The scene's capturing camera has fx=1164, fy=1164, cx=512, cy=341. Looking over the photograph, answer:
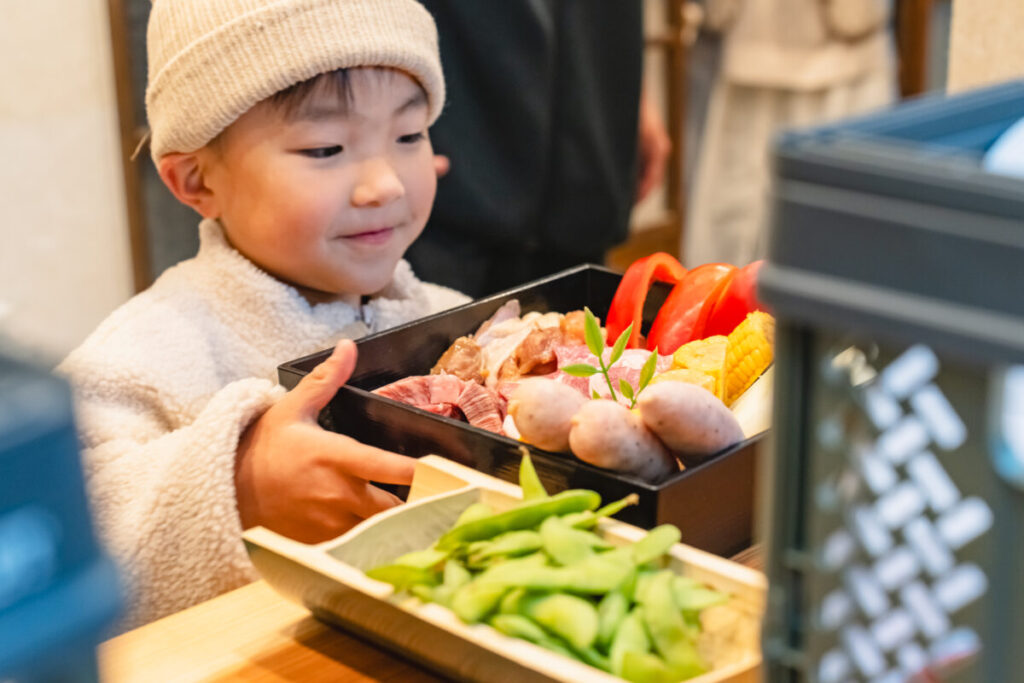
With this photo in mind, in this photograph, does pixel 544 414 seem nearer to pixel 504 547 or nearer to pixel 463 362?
pixel 504 547

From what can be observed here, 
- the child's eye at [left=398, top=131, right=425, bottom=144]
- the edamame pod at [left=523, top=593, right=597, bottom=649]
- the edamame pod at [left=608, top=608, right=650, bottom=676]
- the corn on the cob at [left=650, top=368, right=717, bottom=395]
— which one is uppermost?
the child's eye at [left=398, top=131, right=425, bottom=144]

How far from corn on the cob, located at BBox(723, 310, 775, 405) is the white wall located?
76.1 inches

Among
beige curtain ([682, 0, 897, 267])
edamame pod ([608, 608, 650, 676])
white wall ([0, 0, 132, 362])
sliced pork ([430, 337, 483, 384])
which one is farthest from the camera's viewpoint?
beige curtain ([682, 0, 897, 267])

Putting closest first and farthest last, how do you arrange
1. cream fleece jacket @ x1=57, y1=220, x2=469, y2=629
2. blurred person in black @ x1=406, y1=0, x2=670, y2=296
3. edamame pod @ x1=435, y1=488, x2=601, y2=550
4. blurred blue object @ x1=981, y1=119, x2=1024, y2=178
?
blurred blue object @ x1=981, y1=119, x2=1024, y2=178, edamame pod @ x1=435, y1=488, x2=601, y2=550, cream fleece jacket @ x1=57, y1=220, x2=469, y2=629, blurred person in black @ x1=406, y1=0, x2=670, y2=296

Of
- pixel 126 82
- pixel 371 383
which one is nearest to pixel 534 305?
pixel 371 383

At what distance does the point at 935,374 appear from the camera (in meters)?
0.47

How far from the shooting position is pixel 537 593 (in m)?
0.77

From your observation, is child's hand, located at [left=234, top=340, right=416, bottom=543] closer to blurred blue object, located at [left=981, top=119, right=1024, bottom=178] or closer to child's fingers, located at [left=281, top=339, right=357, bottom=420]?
child's fingers, located at [left=281, top=339, right=357, bottom=420]

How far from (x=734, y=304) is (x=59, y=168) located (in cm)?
200

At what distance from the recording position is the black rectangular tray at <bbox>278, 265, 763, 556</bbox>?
90cm

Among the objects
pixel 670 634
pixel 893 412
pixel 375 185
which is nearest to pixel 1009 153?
pixel 893 412

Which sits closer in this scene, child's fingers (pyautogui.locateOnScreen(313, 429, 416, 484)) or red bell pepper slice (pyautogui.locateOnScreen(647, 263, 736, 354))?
child's fingers (pyautogui.locateOnScreen(313, 429, 416, 484))

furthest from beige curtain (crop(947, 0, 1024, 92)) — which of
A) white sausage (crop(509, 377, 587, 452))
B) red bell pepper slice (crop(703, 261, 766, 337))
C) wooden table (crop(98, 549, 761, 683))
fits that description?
wooden table (crop(98, 549, 761, 683))

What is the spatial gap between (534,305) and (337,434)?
426 millimetres
